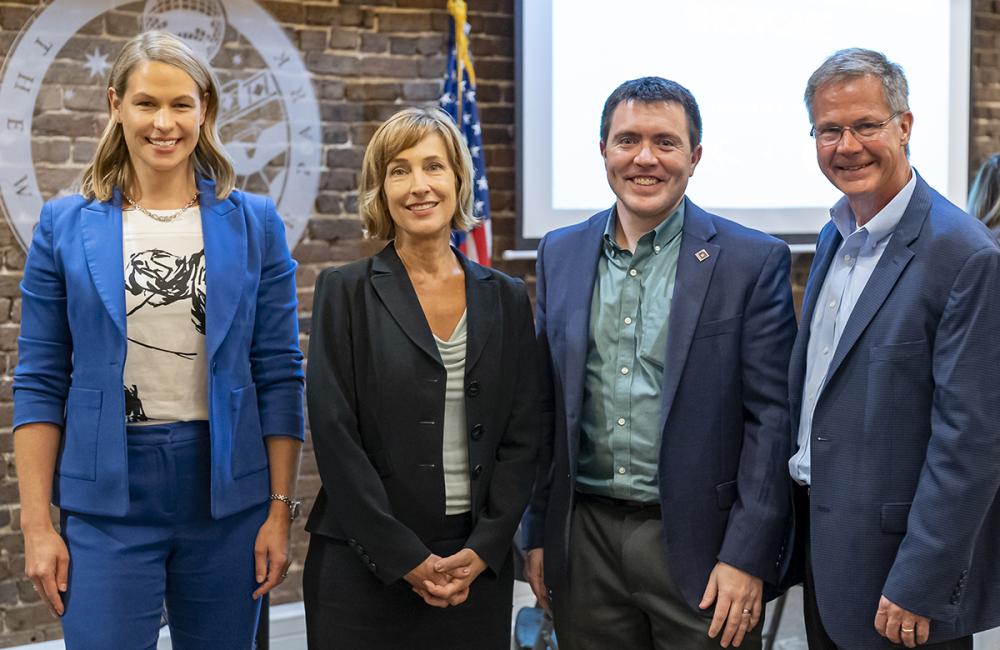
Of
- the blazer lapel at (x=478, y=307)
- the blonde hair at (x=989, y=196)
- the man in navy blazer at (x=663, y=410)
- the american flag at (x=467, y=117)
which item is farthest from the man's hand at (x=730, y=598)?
the american flag at (x=467, y=117)

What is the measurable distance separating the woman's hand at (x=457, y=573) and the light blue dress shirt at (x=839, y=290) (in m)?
0.62

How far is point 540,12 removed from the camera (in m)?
3.73

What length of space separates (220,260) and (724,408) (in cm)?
99

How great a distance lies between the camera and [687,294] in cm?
193

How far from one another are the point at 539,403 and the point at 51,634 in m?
2.27

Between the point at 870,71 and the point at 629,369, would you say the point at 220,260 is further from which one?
the point at 870,71

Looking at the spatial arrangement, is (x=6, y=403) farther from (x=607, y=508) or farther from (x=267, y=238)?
(x=607, y=508)

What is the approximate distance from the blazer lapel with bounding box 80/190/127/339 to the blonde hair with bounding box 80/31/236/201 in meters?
0.05

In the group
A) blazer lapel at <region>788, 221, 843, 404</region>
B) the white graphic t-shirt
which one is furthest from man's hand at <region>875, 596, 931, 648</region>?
the white graphic t-shirt

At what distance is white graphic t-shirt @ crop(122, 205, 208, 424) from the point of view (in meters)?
1.90

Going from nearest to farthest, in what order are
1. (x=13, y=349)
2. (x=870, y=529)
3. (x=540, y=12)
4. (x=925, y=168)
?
1. (x=870, y=529)
2. (x=13, y=349)
3. (x=540, y=12)
4. (x=925, y=168)

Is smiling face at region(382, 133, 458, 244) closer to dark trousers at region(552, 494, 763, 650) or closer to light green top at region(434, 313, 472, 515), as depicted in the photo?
light green top at region(434, 313, 472, 515)

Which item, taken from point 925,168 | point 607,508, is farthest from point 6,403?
point 925,168

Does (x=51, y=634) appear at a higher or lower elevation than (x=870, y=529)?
lower
